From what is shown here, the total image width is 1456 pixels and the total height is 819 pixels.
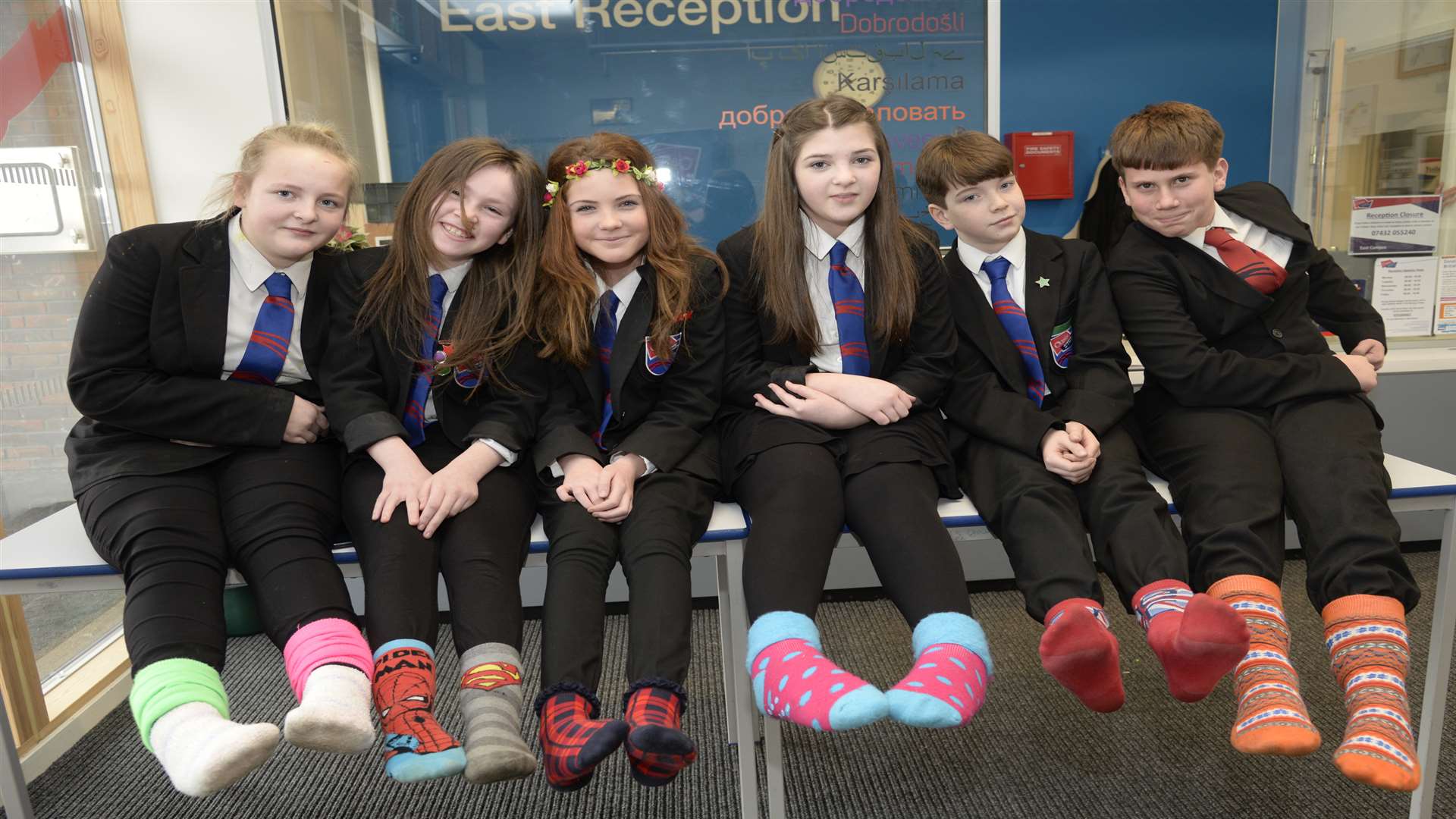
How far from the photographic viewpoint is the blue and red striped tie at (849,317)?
77.3 inches

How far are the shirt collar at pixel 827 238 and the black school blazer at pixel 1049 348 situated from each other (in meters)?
0.22

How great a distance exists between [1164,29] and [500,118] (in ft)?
6.69

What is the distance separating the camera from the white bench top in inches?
61.9

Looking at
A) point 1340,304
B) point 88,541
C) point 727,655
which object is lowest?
point 727,655

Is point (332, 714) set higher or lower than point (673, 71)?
lower

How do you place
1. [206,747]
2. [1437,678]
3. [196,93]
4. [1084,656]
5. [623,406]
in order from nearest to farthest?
1. [206,747]
2. [1084,656]
3. [1437,678]
4. [623,406]
5. [196,93]

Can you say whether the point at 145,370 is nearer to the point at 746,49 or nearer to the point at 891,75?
the point at 746,49

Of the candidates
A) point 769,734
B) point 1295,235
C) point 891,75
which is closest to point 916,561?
point 769,734

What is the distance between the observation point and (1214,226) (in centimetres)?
203

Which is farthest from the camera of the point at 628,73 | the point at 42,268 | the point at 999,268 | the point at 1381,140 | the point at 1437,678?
the point at 1381,140

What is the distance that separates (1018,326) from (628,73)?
1.57m

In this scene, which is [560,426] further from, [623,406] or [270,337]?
[270,337]

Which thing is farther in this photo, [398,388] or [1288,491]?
[398,388]

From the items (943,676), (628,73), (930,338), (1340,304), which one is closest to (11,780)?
(943,676)
